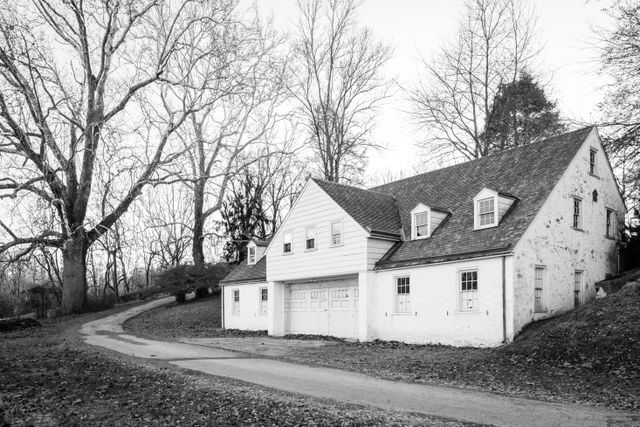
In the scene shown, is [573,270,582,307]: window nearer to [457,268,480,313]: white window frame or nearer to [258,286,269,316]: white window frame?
[457,268,480,313]: white window frame

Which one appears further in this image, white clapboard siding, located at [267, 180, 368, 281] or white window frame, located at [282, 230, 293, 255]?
white window frame, located at [282, 230, 293, 255]

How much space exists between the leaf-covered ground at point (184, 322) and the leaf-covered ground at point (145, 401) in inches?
476

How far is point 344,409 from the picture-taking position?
931 cm

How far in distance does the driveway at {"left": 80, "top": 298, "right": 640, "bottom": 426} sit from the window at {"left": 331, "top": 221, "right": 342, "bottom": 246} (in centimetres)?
742

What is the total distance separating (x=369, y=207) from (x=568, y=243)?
337 inches

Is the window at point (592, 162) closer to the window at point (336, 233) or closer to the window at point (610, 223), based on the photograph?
the window at point (610, 223)

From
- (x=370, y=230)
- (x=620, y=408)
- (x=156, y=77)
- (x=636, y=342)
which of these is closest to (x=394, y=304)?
(x=370, y=230)

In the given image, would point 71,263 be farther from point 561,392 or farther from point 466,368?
point 561,392

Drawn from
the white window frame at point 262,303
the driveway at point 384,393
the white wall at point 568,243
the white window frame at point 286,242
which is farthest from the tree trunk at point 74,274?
the white wall at point 568,243

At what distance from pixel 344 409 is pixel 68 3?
25247mm

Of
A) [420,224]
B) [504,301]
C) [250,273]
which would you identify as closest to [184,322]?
[250,273]

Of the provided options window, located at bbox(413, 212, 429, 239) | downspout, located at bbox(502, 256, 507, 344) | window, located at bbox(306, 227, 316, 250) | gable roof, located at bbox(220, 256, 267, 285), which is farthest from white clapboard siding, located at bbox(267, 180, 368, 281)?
downspout, located at bbox(502, 256, 507, 344)

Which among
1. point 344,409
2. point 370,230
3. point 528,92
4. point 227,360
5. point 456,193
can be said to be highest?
point 528,92

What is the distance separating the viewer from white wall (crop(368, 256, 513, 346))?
60.5ft
